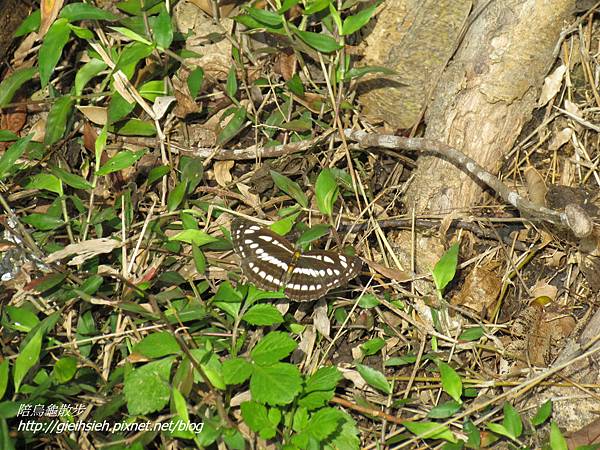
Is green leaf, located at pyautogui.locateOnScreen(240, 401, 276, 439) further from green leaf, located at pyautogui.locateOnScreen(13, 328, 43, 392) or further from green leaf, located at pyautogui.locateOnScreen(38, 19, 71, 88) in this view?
green leaf, located at pyautogui.locateOnScreen(38, 19, 71, 88)

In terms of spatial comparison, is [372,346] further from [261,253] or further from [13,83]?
[13,83]

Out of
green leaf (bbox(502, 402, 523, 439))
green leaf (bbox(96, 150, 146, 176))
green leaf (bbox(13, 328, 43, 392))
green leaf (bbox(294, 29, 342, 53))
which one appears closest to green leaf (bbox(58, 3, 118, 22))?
green leaf (bbox(96, 150, 146, 176))

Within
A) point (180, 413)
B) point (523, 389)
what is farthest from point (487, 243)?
point (180, 413)

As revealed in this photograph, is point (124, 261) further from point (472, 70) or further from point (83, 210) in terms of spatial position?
point (472, 70)

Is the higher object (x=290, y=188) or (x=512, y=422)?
(x=290, y=188)

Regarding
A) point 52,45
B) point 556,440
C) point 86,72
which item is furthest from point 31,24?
point 556,440

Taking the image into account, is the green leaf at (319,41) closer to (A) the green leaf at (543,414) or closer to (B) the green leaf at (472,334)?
(B) the green leaf at (472,334)
